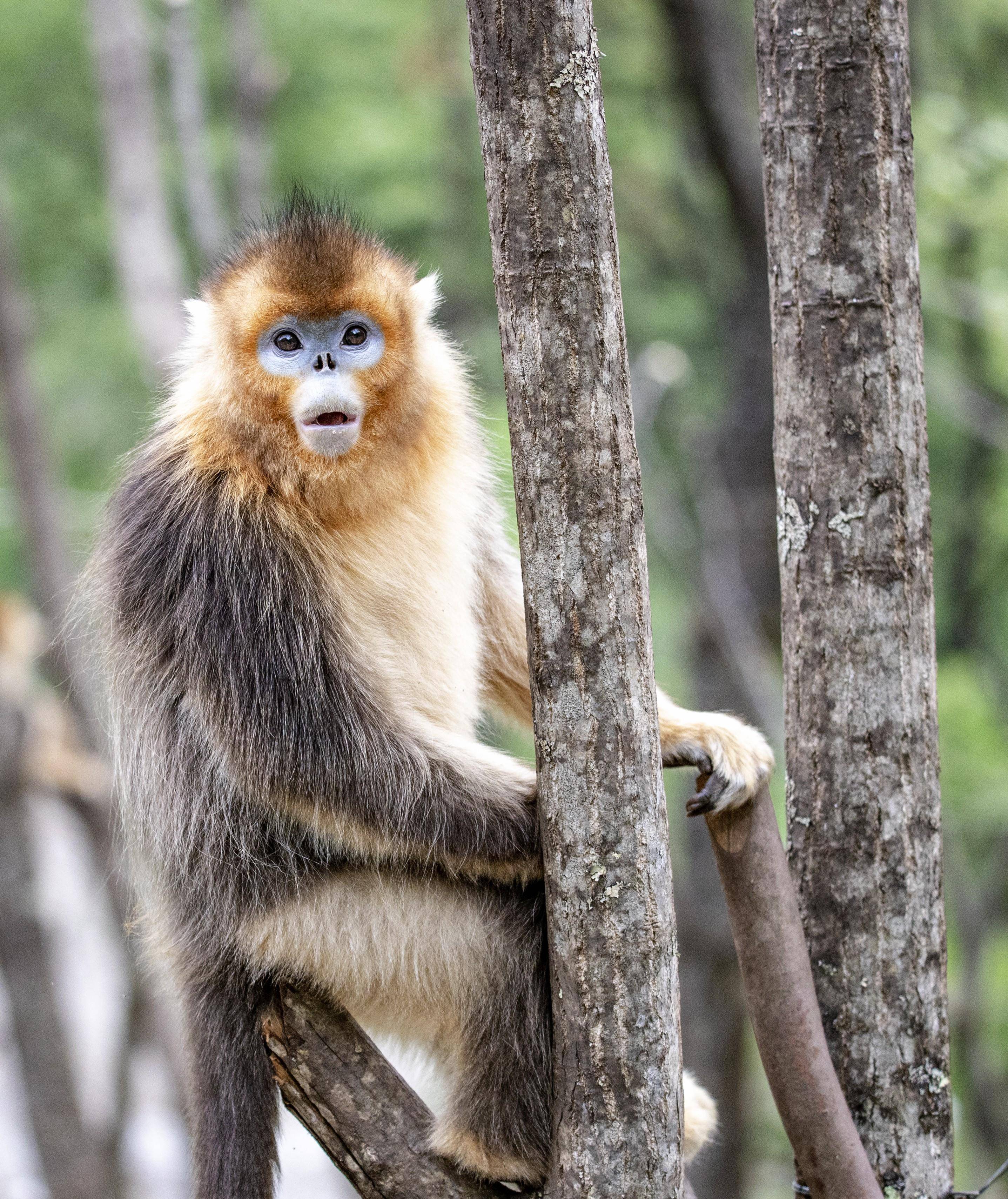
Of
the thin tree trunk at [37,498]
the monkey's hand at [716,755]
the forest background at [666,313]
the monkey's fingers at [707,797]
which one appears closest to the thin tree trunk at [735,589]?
the forest background at [666,313]

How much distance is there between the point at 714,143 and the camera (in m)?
6.14

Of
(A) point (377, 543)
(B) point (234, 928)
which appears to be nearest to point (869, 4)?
(A) point (377, 543)

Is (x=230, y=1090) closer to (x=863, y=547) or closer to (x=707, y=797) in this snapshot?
(x=707, y=797)

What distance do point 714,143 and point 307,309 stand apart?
4.17 meters

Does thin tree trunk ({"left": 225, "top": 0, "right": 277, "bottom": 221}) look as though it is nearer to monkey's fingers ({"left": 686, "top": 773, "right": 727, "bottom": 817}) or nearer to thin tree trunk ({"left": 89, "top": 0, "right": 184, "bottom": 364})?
thin tree trunk ({"left": 89, "top": 0, "right": 184, "bottom": 364})

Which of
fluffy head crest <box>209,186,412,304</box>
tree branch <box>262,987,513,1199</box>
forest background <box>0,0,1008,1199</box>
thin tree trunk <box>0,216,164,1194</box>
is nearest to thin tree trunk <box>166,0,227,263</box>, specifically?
forest background <box>0,0,1008,1199</box>

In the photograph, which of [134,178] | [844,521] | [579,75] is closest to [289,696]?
[844,521]

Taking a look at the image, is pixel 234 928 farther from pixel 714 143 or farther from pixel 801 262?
pixel 714 143

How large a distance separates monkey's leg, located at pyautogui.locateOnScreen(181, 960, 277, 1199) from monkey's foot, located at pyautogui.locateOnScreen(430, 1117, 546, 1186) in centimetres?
36

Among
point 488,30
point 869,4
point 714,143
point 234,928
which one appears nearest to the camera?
point 488,30

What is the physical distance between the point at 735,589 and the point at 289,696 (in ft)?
15.5

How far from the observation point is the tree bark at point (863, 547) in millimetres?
2285

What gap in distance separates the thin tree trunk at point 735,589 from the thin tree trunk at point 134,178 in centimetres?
259

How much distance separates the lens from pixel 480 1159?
2.25 metres
